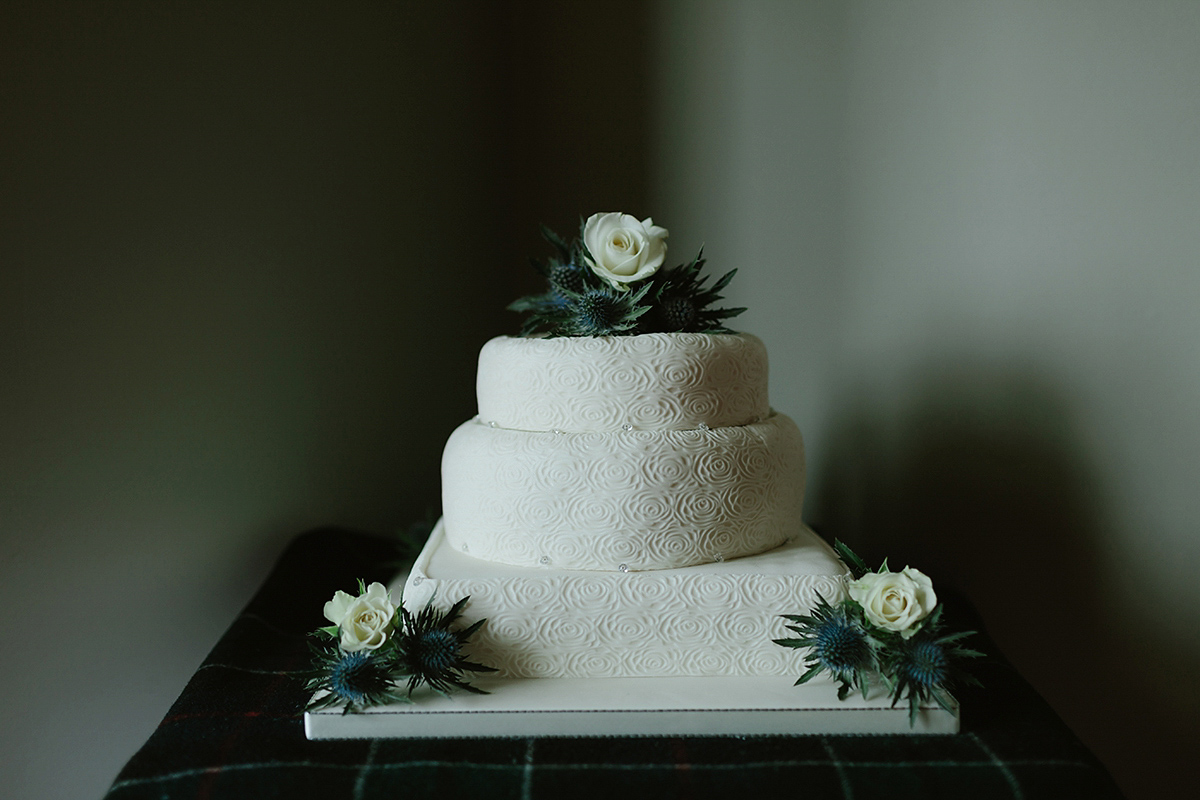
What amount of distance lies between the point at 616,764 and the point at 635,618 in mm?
217

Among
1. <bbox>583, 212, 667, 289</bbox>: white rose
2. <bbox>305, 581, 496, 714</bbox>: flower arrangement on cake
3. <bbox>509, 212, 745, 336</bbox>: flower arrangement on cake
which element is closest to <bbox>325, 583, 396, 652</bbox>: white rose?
<bbox>305, 581, 496, 714</bbox>: flower arrangement on cake

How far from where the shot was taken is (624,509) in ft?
3.91

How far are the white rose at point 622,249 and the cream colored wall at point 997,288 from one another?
0.73 metres

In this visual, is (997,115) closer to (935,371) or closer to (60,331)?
(935,371)

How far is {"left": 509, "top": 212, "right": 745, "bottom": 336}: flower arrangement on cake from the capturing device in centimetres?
128

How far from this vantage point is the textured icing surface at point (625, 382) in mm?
1218

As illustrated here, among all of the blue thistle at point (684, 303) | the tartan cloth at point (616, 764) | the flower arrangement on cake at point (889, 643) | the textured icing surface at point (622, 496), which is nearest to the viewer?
the tartan cloth at point (616, 764)

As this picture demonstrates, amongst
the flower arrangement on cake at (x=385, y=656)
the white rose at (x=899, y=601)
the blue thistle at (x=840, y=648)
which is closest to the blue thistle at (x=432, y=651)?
the flower arrangement on cake at (x=385, y=656)

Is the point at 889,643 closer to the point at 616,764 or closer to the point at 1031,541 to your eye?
the point at 616,764

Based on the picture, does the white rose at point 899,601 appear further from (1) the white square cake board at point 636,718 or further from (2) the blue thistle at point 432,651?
(2) the blue thistle at point 432,651

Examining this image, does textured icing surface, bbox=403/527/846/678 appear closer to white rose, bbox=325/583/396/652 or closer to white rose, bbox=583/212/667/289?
white rose, bbox=325/583/396/652

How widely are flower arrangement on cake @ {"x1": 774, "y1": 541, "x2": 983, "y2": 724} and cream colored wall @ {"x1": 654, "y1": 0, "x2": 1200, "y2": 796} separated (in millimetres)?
521

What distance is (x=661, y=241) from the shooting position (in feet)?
4.30

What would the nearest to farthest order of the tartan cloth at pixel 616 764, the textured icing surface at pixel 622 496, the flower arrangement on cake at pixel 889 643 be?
the tartan cloth at pixel 616 764
the flower arrangement on cake at pixel 889 643
the textured icing surface at pixel 622 496
